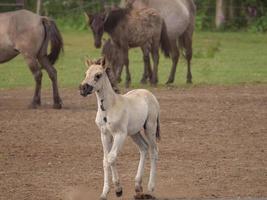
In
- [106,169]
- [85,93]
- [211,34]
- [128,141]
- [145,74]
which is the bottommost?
[211,34]

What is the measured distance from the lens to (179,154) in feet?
41.5

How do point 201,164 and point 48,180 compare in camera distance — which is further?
point 201,164

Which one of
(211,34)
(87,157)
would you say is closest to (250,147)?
(87,157)

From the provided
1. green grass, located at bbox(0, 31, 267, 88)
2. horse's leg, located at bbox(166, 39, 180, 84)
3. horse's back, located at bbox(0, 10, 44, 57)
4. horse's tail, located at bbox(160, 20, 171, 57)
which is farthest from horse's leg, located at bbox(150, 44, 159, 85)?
horse's back, located at bbox(0, 10, 44, 57)

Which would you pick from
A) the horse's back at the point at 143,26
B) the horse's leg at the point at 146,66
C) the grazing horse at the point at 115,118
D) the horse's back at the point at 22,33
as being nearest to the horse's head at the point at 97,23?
the horse's back at the point at 143,26

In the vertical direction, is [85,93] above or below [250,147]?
above

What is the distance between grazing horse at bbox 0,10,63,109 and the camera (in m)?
17.2

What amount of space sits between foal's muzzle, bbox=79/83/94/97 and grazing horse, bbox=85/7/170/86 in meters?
10.2

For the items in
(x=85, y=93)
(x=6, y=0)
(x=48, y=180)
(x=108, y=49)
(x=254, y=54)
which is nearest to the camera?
(x=85, y=93)

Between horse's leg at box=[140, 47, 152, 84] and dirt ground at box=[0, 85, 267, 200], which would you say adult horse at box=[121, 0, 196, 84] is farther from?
dirt ground at box=[0, 85, 267, 200]

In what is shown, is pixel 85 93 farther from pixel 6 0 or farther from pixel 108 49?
pixel 6 0

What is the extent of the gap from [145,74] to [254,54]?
961cm

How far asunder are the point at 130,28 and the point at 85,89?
10733 mm

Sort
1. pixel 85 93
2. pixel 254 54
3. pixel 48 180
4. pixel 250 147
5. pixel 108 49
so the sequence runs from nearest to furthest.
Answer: pixel 85 93 → pixel 48 180 → pixel 250 147 → pixel 108 49 → pixel 254 54
